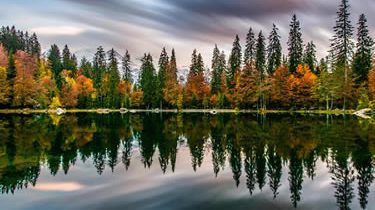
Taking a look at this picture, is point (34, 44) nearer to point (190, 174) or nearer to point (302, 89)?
point (302, 89)

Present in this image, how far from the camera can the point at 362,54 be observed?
254 ft

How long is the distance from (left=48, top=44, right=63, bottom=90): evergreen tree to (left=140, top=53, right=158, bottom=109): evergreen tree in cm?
2334

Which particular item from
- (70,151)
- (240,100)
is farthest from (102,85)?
(70,151)

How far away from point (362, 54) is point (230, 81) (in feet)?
107

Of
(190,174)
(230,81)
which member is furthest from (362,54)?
(190,174)

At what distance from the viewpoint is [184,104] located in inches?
4122

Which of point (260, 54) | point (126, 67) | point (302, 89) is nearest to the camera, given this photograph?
point (302, 89)

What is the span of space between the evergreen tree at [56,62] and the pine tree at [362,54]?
75.7m

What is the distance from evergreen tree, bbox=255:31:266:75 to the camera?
89.6 m

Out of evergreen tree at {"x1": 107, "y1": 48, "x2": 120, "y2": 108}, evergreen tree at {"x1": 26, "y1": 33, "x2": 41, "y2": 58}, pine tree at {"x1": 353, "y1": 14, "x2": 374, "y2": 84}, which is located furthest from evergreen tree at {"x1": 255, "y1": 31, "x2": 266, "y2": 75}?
evergreen tree at {"x1": 26, "y1": 33, "x2": 41, "y2": 58}

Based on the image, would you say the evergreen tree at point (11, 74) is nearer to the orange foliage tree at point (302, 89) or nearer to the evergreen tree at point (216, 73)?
the evergreen tree at point (216, 73)

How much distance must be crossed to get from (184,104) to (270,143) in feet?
259

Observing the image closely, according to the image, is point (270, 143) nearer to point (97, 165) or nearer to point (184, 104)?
point (97, 165)

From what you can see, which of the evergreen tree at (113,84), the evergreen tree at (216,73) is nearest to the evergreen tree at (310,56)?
the evergreen tree at (216,73)
